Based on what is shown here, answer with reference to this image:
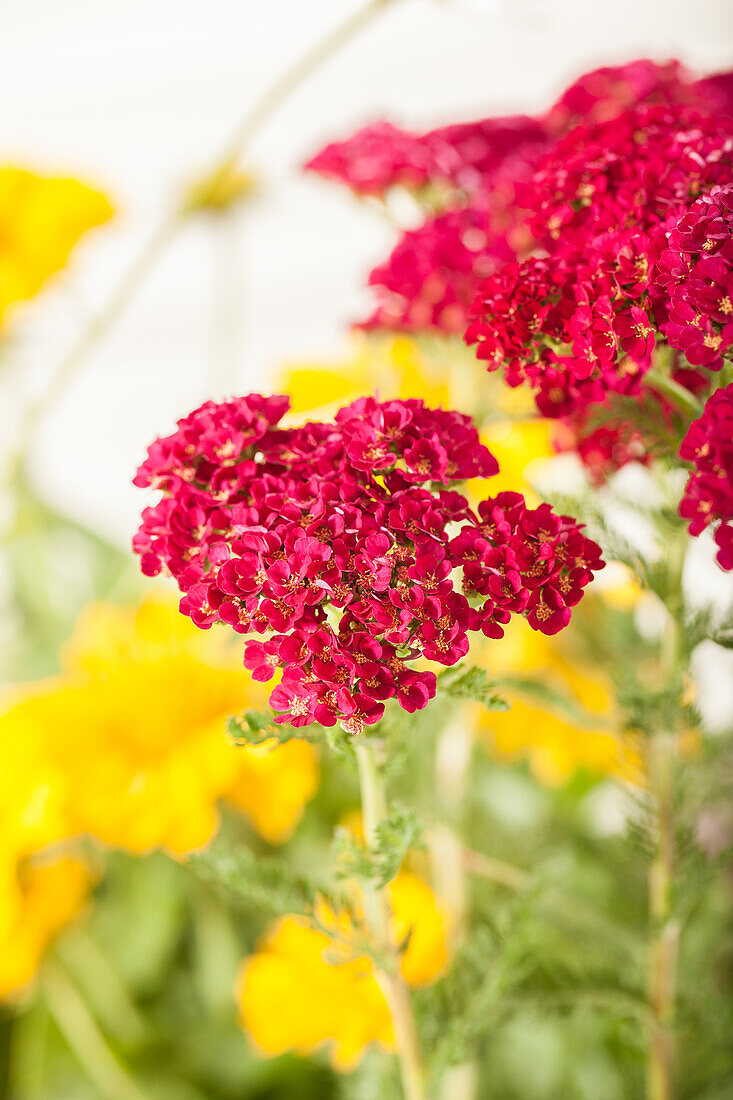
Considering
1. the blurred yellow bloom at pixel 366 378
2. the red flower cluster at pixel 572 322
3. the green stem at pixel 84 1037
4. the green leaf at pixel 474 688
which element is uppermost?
the red flower cluster at pixel 572 322

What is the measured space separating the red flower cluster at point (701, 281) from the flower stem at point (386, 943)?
0.58 ft

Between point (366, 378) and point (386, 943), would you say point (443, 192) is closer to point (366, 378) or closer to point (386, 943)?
point (366, 378)

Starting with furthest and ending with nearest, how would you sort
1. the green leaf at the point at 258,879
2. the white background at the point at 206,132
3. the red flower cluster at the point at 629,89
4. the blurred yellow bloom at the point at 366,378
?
the white background at the point at 206,132 < the blurred yellow bloom at the point at 366,378 < the red flower cluster at the point at 629,89 < the green leaf at the point at 258,879

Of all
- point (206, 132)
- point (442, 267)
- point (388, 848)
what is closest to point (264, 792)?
point (388, 848)

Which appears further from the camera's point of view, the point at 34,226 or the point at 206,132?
the point at 206,132

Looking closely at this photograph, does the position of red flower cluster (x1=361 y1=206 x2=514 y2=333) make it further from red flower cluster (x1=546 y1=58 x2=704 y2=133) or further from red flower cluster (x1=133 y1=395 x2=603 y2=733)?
red flower cluster (x1=133 y1=395 x2=603 y2=733)

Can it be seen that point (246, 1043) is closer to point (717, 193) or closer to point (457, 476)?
point (457, 476)

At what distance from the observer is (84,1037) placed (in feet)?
2.22

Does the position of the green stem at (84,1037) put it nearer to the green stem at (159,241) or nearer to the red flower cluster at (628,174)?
the green stem at (159,241)

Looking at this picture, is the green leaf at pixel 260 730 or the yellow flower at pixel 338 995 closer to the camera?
the green leaf at pixel 260 730

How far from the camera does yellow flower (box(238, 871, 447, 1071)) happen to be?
1.61ft

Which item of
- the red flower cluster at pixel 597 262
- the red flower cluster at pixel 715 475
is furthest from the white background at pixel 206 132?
the red flower cluster at pixel 715 475

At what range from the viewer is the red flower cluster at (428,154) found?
52cm

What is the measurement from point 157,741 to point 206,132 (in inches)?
49.8
